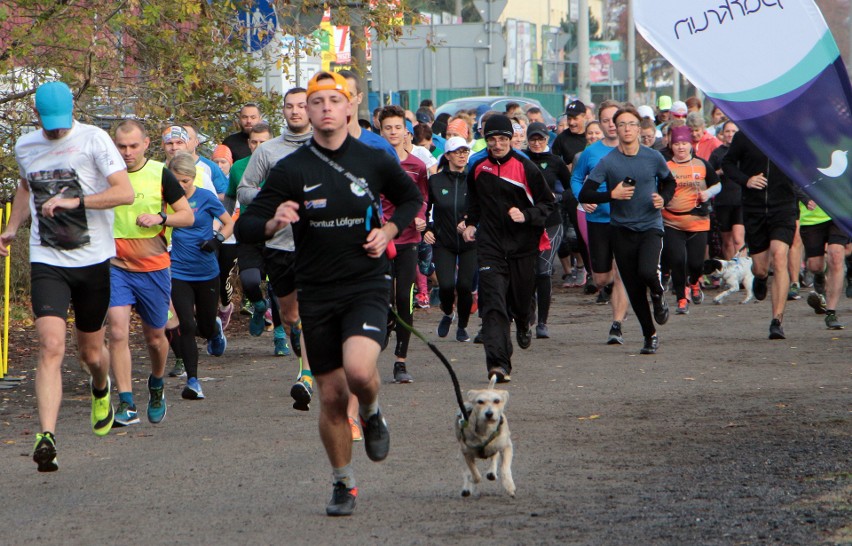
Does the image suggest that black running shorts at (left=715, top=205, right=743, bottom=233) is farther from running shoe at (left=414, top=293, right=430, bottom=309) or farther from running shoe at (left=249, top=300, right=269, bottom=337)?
running shoe at (left=249, top=300, right=269, bottom=337)

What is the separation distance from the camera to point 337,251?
6289 mm

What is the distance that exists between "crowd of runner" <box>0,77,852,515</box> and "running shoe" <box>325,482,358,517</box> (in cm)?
1

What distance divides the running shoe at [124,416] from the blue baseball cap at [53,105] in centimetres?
226

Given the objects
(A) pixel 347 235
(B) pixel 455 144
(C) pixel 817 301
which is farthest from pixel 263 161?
(C) pixel 817 301

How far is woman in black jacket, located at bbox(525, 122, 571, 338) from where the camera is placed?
13555mm

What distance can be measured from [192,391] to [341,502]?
4.18 metres

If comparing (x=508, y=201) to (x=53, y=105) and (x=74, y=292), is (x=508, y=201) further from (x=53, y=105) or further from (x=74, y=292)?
(x=53, y=105)

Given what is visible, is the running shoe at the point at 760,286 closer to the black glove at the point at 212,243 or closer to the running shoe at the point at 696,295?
the running shoe at the point at 696,295

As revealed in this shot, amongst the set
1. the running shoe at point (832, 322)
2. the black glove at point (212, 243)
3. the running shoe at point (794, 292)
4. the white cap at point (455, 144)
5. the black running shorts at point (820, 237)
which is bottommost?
the running shoe at point (794, 292)

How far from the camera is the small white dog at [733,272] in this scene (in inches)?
687

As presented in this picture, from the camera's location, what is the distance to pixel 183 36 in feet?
49.7

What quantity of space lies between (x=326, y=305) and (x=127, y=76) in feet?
31.2

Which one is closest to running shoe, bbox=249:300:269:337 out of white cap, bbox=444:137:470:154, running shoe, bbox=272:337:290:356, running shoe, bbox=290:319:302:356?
running shoe, bbox=272:337:290:356

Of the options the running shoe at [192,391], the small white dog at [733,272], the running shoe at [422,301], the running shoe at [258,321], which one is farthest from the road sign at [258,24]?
the small white dog at [733,272]
